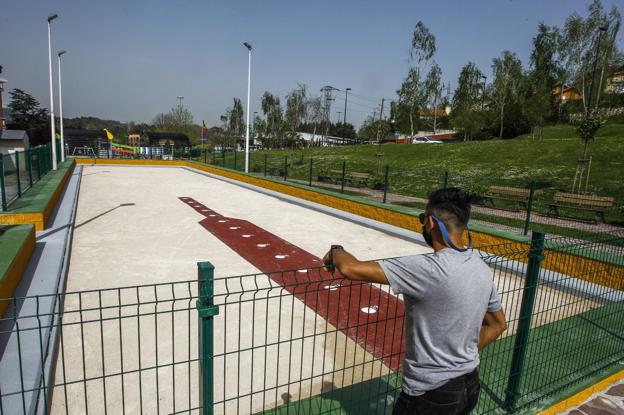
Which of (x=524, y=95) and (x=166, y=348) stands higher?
(x=524, y=95)

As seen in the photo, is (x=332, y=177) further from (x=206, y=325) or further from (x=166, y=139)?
(x=166, y=139)

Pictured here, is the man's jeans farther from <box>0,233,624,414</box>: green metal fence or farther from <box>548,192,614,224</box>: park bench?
<box>548,192,614,224</box>: park bench

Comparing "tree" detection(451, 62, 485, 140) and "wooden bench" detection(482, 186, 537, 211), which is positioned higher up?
"tree" detection(451, 62, 485, 140)

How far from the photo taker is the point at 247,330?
4527mm

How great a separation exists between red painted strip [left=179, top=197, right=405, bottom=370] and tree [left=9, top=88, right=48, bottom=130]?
66.3 m

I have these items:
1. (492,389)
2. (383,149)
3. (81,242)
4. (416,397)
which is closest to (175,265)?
(81,242)

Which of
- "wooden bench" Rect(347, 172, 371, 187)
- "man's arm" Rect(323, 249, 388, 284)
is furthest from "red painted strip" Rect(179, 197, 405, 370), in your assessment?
"wooden bench" Rect(347, 172, 371, 187)

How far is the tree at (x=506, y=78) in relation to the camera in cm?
4284

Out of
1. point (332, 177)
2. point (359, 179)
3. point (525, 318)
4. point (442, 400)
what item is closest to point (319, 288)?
point (525, 318)

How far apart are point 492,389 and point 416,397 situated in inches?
68.6

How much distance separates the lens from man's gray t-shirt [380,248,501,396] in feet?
5.72

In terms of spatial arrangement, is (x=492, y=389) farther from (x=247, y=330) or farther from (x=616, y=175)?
(x=616, y=175)

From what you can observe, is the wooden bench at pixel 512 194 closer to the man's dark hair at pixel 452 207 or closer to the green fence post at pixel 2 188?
the man's dark hair at pixel 452 207

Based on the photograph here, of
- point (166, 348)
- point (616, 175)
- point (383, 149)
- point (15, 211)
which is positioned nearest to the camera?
point (166, 348)
